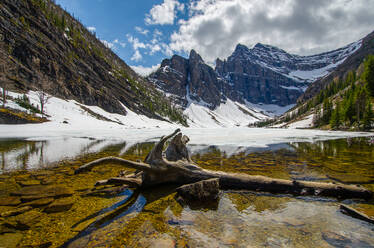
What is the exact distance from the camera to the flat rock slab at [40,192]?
6459 mm

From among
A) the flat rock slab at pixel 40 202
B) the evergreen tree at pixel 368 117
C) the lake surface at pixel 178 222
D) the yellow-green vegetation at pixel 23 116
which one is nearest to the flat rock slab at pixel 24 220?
the lake surface at pixel 178 222

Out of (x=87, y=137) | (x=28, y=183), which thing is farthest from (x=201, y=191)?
(x=87, y=137)

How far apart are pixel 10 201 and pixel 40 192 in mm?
950

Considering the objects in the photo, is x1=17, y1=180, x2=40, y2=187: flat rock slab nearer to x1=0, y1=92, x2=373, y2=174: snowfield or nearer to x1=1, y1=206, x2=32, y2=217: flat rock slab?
x1=1, y1=206, x2=32, y2=217: flat rock slab

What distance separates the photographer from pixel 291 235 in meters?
4.39

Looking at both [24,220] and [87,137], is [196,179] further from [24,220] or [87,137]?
[87,137]

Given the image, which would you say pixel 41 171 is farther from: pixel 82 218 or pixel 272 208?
pixel 272 208

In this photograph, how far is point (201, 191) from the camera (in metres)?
6.50

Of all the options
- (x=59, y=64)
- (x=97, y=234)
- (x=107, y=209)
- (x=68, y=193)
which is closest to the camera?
(x=97, y=234)

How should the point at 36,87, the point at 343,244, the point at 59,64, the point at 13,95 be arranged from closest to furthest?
the point at 343,244 → the point at 13,95 → the point at 36,87 → the point at 59,64

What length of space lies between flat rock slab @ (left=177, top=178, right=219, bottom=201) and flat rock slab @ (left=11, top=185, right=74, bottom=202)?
178 inches

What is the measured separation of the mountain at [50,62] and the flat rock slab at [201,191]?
8065cm

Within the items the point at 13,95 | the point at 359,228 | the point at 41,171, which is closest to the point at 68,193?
the point at 41,171

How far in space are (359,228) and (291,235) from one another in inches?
74.7
